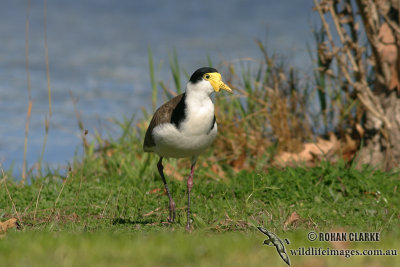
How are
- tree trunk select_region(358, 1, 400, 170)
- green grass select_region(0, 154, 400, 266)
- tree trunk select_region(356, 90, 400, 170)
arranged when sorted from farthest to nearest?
tree trunk select_region(356, 90, 400, 170)
tree trunk select_region(358, 1, 400, 170)
green grass select_region(0, 154, 400, 266)

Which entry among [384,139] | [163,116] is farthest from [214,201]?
[384,139]

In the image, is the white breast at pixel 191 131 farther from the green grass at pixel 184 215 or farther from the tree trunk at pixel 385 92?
the tree trunk at pixel 385 92

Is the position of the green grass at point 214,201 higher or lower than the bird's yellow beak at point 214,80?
lower

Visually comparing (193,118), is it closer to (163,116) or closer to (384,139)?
(163,116)

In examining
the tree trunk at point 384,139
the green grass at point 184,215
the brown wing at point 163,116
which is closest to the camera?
the green grass at point 184,215

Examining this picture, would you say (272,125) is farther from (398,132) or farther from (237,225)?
(237,225)

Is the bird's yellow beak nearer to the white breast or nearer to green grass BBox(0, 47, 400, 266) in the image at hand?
the white breast

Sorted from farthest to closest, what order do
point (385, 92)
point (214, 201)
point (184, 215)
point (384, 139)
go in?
point (385, 92), point (384, 139), point (214, 201), point (184, 215)

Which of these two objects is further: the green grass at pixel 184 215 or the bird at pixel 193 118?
the bird at pixel 193 118

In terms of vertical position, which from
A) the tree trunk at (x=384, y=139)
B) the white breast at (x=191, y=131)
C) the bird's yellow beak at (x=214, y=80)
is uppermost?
the bird's yellow beak at (x=214, y=80)

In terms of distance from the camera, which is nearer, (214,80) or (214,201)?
(214,80)

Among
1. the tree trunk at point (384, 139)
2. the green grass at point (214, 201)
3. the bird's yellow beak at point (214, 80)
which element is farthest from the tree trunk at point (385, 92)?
the bird's yellow beak at point (214, 80)

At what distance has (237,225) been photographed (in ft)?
17.8

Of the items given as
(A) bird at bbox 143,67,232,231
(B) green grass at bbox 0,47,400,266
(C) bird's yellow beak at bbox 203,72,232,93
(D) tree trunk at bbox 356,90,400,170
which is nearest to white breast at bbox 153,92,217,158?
(A) bird at bbox 143,67,232,231
